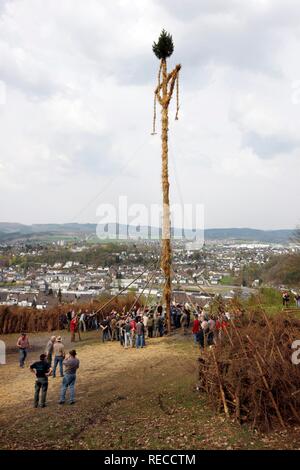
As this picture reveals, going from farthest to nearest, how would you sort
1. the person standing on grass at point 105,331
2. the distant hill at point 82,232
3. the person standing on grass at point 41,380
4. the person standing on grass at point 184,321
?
the distant hill at point 82,232 → the person standing on grass at point 184,321 → the person standing on grass at point 105,331 → the person standing on grass at point 41,380

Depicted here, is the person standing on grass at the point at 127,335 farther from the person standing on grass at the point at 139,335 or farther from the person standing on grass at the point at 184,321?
A: the person standing on grass at the point at 184,321

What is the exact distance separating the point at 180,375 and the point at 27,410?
4.29 metres

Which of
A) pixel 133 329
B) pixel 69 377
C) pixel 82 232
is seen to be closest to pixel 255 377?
pixel 69 377

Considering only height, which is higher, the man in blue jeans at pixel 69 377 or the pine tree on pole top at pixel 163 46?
the pine tree on pole top at pixel 163 46

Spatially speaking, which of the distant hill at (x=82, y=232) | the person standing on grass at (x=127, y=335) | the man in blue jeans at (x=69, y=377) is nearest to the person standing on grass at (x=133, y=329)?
the person standing on grass at (x=127, y=335)

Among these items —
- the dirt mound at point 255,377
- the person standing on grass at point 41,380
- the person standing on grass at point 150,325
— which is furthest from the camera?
the person standing on grass at point 150,325

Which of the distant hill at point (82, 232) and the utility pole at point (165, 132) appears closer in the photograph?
the utility pole at point (165, 132)

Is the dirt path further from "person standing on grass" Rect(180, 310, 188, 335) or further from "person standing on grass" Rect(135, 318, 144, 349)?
"person standing on grass" Rect(180, 310, 188, 335)

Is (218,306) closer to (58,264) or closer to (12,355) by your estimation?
(12,355)

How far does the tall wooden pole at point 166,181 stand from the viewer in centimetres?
1686

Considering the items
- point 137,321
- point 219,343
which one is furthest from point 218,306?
point 219,343

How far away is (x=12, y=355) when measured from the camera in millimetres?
14664

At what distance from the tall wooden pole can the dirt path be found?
3.99 metres

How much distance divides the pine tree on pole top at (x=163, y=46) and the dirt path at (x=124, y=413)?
40.8ft
